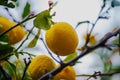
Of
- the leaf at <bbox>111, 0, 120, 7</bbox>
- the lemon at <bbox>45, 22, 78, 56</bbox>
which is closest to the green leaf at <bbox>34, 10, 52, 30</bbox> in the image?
the lemon at <bbox>45, 22, 78, 56</bbox>

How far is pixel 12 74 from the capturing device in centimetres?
54

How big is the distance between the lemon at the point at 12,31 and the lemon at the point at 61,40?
5cm

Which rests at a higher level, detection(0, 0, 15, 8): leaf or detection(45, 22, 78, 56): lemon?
detection(0, 0, 15, 8): leaf

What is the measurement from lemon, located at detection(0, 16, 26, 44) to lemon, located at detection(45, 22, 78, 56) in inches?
2.1

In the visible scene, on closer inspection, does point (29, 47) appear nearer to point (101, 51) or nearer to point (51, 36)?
point (51, 36)

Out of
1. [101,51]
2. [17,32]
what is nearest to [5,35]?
[17,32]

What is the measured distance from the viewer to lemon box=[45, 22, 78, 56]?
57 centimetres

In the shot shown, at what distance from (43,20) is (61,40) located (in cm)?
5

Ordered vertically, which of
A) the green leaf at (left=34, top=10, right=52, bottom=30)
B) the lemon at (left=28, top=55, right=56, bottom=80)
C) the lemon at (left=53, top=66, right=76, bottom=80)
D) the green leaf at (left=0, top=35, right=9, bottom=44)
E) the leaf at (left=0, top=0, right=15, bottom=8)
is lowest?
the lemon at (left=53, top=66, right=76, bottom=80)

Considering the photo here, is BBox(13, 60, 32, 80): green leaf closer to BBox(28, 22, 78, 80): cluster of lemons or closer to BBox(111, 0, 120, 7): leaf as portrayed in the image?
BBox(28, 22, 78, 80): cluster of lemons

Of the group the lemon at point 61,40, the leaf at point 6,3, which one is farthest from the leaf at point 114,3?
the leaf at point 6,3

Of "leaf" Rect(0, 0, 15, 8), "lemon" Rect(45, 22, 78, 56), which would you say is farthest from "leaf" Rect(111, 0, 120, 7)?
"leaf" Rect(0, 0, 15, 8)

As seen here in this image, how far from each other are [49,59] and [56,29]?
6cm

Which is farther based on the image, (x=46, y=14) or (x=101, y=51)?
(x=101, y=51)
